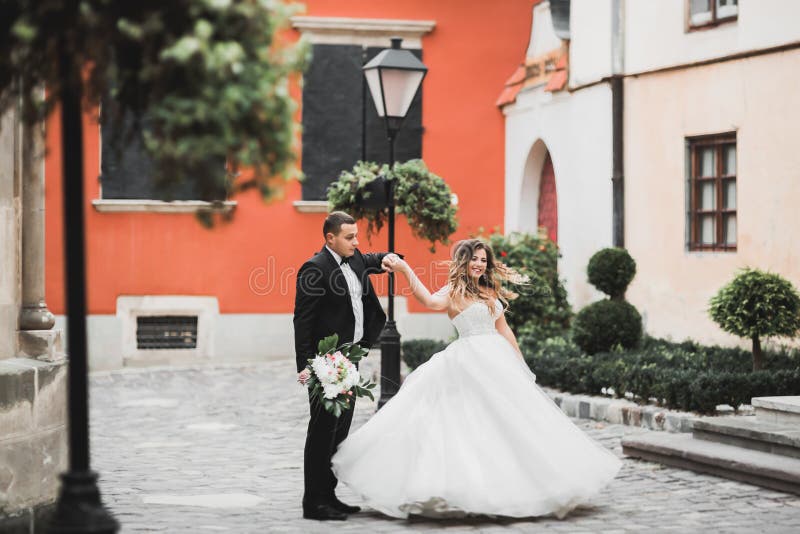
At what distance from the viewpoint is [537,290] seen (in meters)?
16.1

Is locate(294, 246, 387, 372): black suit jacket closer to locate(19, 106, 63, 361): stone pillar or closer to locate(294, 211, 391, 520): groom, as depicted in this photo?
locate(294, 211, 391, 520): groom

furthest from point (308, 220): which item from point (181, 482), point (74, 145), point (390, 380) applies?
point (74, 145)

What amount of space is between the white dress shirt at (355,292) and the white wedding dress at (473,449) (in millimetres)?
478

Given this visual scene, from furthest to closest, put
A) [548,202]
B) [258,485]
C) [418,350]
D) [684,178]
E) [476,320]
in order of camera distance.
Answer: [548,202] < [418,350] < [684,178] < [258,485] < [476,320]

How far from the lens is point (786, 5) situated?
44.7 ft

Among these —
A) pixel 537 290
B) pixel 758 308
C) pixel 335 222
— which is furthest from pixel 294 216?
pixel 335 222

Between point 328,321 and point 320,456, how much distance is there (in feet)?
2.74

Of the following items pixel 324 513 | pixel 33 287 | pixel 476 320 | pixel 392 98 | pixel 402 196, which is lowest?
pixel 324 513

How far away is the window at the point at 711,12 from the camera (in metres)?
14.6

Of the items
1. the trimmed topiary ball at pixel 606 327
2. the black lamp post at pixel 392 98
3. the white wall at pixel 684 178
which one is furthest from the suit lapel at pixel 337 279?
the white wall at pixel 684 178

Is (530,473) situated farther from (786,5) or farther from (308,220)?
(308,220)

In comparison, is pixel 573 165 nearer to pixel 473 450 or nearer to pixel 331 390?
pixel 473 450

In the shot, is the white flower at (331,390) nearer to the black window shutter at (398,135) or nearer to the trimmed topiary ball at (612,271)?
the trimmed topiary ball at (612,271)

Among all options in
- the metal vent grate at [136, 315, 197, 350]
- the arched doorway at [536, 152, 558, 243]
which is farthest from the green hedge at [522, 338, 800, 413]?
the metal vent grate at [136, 315, 197, 350]
